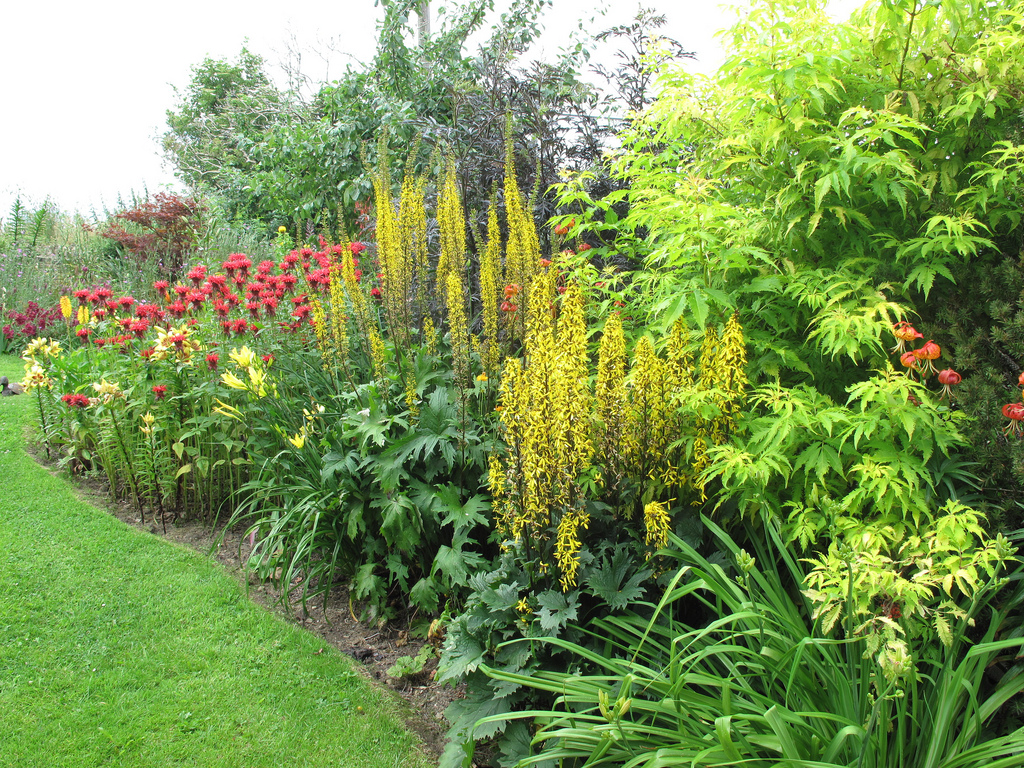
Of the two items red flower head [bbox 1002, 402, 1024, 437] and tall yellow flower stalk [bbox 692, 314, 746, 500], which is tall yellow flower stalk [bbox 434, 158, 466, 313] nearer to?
tall yellow flower stalk [bbox 692, 314, 746, 500]

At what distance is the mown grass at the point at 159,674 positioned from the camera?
2.43m

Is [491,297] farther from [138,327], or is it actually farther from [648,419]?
[138,327]

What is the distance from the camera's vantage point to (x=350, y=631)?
10.7 ft

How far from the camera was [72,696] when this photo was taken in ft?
8.73

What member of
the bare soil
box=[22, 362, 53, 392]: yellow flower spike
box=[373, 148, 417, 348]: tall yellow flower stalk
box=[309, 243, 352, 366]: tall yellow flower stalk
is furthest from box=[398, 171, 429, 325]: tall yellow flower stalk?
box=[22, 362, 53, 392]: yellow flower spike

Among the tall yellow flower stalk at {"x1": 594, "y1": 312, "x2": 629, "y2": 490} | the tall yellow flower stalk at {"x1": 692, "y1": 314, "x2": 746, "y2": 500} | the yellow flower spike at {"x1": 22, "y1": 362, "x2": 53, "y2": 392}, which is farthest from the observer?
the yellow flower spike at {"x1": 22, "y1": 362, "x2": 53, "y2": 392}

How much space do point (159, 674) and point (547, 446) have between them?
2.02m

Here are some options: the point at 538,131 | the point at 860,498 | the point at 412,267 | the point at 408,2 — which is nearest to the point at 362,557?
the point at 412,267

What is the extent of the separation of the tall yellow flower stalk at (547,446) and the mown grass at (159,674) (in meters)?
0.98

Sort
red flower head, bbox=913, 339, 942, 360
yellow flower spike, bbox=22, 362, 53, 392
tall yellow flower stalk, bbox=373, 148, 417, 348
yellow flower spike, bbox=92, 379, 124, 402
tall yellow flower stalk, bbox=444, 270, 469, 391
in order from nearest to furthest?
red flower head, bbox=913, 339, 942, 360, tall yellow flower stalk, bbox=444, 270, 469, 391, tall yellow flower stalk, bbox=373, 148, 417, 348, yellow flower spike, bbox=92, 379, 124, 402, yellow flower spike, bbox=22, 362, 53, 392

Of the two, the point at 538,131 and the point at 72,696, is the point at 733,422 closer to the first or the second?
the point at 72,696

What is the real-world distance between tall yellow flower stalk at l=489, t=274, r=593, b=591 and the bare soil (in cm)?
88

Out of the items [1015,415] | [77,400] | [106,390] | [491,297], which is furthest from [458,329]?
[77,400]

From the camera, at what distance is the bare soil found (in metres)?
2.72
